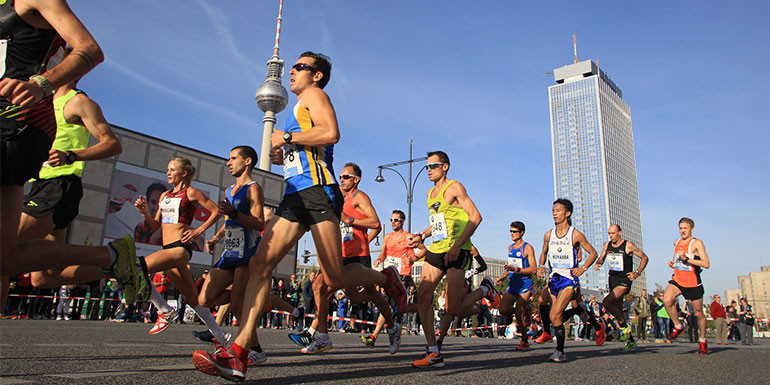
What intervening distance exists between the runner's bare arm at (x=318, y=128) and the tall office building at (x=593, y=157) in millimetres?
174889

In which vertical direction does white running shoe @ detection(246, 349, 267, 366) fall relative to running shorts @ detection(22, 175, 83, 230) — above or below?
below

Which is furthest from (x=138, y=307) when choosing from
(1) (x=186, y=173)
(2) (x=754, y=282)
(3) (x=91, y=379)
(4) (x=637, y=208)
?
(4) (x=637, y=208)

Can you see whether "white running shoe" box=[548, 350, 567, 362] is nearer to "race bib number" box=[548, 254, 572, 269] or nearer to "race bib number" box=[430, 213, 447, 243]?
"race bib number" box=[548, 254, 572, 269]

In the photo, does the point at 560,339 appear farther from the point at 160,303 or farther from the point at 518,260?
the point at 160,303

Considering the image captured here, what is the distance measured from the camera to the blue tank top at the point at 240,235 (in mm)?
5457

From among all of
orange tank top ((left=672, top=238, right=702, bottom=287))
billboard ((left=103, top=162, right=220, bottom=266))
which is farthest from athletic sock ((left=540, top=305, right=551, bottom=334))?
billboard ((left=103, top=162, right=220, bottom=266))

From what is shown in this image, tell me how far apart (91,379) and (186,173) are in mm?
3116

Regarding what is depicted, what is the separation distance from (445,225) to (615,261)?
5.42 m

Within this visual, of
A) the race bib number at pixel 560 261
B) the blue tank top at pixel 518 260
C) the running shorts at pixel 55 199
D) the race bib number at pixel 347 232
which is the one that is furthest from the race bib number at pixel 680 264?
the running shorts at pixel 55 199

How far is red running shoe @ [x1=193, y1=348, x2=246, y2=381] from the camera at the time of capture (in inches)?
115

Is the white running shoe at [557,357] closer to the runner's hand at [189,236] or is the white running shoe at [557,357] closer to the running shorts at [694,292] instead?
the running shorts at [694,292]

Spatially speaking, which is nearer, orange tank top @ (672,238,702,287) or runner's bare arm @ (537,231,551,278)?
runner's bare arm @ (537,231,551,278)

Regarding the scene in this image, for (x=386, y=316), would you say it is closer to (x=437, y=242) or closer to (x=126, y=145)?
(x=437, y=242)

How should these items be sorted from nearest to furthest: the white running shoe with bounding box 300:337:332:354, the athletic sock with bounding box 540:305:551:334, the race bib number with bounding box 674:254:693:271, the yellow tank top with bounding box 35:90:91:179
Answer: the yellow tank top with bounding box 35:90:91:179
the white running shoe with bounding box 300:337:332:354
the athletic sock with bounding box 540:305:551:334
the race bib number with bounding box 674:254:693:271
